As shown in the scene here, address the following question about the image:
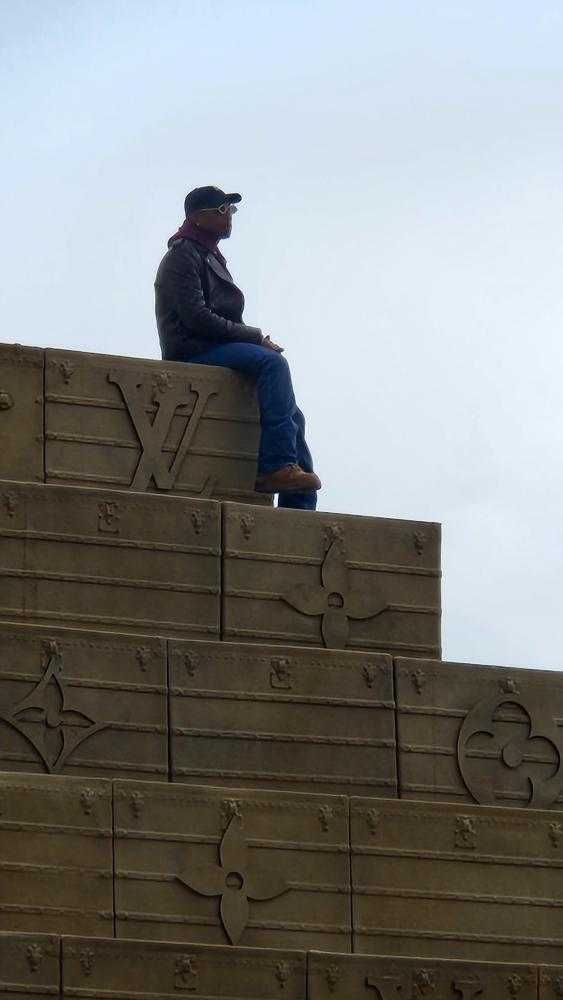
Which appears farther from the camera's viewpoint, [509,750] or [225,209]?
[225,209]

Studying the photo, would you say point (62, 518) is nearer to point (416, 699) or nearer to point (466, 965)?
point (416, 699)

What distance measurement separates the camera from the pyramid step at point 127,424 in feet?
61.7

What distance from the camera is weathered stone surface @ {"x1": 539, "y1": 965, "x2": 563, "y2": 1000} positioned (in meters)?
16.9

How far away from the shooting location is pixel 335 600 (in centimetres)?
1867

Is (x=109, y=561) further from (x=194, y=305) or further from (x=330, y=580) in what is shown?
(x=194, y=305)

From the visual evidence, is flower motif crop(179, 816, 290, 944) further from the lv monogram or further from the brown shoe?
the lv monogram

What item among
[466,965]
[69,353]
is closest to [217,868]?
[466,965]

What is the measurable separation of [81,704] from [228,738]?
1.05 m

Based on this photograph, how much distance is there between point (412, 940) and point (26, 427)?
4.74 m

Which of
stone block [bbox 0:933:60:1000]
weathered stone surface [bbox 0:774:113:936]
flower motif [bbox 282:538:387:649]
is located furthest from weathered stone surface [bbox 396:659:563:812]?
stone block [bbox 0:933:60:1000]

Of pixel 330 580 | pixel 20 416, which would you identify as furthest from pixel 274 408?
pixel 20 416

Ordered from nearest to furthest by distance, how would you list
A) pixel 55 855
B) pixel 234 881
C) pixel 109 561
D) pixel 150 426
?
pixel 55 855 → pixel 234 881 → pixel 109 561 → pixel 150 426

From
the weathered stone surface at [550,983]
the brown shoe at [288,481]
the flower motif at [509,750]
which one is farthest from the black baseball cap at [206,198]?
the weathered stone surface at [550,983]

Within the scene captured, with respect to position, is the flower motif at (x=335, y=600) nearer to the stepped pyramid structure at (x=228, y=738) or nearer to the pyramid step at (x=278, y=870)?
the stepped pyramid structure at (x=228, y=738)
